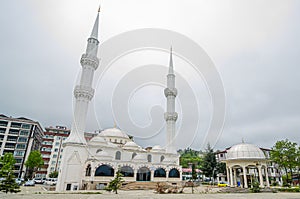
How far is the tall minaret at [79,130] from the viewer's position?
26.8 metres

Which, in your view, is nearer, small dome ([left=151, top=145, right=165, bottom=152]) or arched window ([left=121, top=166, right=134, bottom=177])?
arched window ([left=121, top=166, right=134, bottom=177])

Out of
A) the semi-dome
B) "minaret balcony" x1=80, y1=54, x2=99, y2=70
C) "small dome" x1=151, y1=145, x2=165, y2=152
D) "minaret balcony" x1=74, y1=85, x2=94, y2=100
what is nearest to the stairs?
"small dome" x1=151, y1=145, x2=165, y2=152

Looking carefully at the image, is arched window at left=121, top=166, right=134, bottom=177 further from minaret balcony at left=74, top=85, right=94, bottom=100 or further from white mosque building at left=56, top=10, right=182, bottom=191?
minaret balcony at left=74, top=85, right=94, bottom=100

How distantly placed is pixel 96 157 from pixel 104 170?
2.25 m

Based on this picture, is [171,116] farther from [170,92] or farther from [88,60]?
[88,60]

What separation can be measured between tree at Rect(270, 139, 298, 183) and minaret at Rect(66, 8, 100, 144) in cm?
2951

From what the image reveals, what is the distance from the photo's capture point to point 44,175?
5616 cm

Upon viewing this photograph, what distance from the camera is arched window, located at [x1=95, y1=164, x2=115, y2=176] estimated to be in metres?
28.2

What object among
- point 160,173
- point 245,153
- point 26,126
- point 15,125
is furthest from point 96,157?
point 15,125

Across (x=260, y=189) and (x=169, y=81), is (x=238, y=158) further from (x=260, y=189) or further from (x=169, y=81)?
(x=169, y=81)

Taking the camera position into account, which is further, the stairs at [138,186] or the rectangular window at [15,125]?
the rectangular window at [15,125]

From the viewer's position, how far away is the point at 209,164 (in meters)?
43.1

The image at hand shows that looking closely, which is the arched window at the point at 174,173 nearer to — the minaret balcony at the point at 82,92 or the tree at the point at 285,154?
the tree at the point at 285,154

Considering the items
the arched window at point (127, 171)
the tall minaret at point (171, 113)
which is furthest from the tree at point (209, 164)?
the arched window at point (127, 171)
